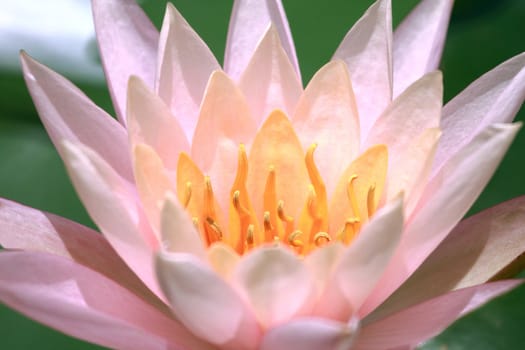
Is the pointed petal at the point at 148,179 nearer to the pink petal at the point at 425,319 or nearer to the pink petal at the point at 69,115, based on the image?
the pink petal at the point at 69,115

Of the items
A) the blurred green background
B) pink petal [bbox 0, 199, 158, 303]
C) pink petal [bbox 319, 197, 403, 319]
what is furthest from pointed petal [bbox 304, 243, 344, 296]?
the blurred green background

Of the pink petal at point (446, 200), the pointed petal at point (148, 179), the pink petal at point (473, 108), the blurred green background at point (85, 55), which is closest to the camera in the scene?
the pink petal at point (446, 200)

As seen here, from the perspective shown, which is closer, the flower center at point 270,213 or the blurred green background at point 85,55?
the flower center at point 270,213

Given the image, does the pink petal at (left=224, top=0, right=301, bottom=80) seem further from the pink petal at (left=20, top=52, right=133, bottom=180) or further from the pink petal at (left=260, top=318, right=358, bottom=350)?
the pink petal at (left=260, top=318, right=358, bottom=350)

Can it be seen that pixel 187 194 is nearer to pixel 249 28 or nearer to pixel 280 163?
pixel 280 163

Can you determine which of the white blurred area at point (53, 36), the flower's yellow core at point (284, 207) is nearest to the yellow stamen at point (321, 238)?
the flower's yellow core at point (284, 207)

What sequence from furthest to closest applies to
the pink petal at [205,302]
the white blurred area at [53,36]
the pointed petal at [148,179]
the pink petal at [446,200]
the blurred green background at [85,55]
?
the white blurred area at [53,36] < the blurred green background at [85,55] < the pointed petal at [148,179] < the pink petal at [446,200] < the pink petal at [205,302]

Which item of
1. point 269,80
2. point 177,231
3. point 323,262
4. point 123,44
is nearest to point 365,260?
point 323,262
